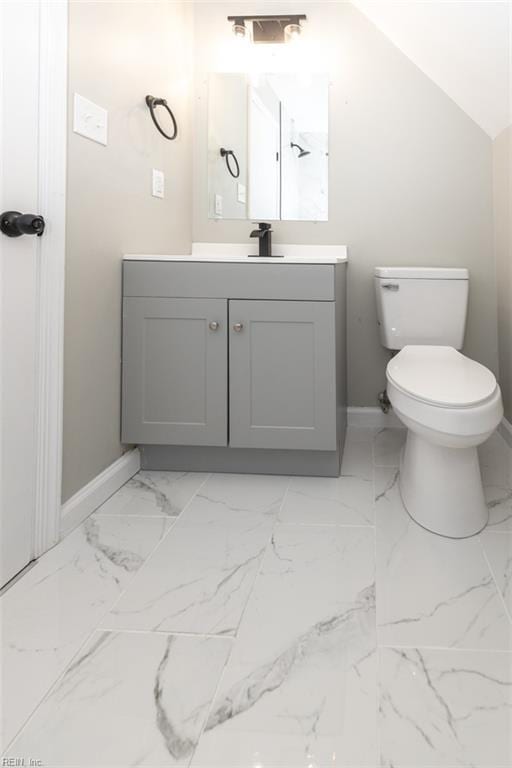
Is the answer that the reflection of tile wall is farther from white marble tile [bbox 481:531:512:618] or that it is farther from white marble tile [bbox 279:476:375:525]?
white marble tile [bbox 481:531:512:618]

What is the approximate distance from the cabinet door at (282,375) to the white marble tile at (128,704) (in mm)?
927

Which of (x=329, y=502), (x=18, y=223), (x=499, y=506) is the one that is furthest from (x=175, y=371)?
(x=499, y=506)

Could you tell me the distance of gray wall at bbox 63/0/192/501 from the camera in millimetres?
1479

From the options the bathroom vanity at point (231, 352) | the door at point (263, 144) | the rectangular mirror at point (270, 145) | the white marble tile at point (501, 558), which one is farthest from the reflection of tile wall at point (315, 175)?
the white marble tile at point (501, 558)

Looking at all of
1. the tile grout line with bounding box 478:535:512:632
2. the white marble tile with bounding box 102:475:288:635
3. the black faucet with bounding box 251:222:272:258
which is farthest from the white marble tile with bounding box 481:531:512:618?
the black faucet with bounding box 251:222:272:258

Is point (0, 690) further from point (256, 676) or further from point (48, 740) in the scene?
point (256, 676)

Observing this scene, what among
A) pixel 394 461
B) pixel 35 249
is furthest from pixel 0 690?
pixel 394 461

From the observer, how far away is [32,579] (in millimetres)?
1246

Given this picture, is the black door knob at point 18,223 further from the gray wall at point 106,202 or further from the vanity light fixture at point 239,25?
the vanity light fixture at point 239,25

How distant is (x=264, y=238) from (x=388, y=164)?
693 mm

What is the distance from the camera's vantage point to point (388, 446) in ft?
7.51

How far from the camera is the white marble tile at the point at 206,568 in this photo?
1.09 m

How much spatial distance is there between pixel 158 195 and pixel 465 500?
1582 mm

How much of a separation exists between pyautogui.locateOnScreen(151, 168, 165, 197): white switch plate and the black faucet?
16.6 inches
